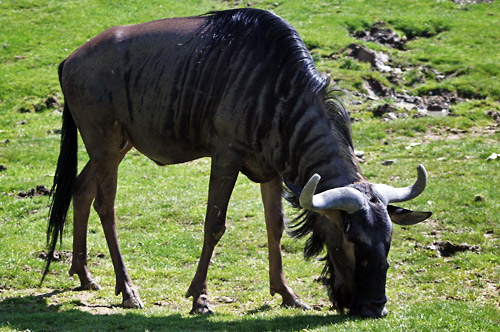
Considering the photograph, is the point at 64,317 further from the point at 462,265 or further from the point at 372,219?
the point at 462,265

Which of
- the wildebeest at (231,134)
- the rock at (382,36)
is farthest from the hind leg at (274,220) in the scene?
the rock at (382,36)

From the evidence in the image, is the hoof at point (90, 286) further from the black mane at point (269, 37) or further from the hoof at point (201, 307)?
the black mane at point (269, 37)

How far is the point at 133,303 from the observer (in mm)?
9742

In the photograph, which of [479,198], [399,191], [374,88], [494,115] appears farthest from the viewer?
[374,88]

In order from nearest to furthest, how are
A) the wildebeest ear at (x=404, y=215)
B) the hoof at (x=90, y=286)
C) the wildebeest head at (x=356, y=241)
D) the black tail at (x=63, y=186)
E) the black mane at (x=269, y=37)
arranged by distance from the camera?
the wildebeest head at (x=356, y=241)
the wildebeest ear at (x=404, y=215)
the black mane at (x=269, y=37)
the hoof at (x=90, y=286)
the black tail at (x=63, y=186)

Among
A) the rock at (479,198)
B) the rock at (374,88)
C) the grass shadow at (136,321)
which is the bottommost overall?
the rock at (374,88)

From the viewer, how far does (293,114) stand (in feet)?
29.3

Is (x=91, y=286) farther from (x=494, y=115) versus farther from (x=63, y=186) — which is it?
(x=494, y=115)

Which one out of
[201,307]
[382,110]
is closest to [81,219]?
[201,307]

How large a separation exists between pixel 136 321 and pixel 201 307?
38.7 inches

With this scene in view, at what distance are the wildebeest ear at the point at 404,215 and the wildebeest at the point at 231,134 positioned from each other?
0.05 ft

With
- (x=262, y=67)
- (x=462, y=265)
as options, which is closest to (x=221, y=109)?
(x=262, y=67)

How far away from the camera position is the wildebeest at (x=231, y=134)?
8.05 metres

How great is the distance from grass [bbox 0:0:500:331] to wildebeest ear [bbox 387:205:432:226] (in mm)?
1086
